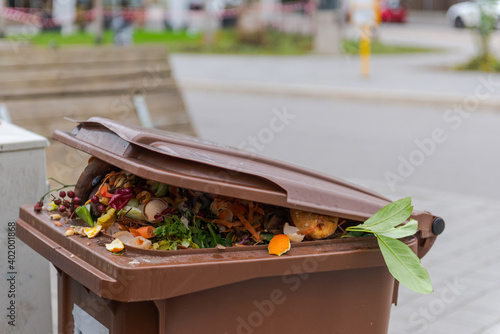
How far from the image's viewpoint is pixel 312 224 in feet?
8.05

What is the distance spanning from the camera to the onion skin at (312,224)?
8.06 feet

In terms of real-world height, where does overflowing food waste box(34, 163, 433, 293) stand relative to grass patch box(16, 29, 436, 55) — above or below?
above

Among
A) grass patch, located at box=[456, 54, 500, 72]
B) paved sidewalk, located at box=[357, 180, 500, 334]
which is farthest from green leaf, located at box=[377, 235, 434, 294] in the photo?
grass patch, located at box=[456, 54, 500, 72]

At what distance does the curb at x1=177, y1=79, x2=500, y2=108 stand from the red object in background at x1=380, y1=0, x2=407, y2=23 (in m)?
21.0

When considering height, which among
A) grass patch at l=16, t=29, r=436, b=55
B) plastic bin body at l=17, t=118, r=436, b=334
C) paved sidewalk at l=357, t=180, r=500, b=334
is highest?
plastic bin body at l=17, t=118, r=436, b=334

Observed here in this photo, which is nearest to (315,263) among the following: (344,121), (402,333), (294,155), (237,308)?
(237,308)

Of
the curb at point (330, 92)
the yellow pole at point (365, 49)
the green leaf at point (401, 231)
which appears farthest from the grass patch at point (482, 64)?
the green leaf at point (401, 231)

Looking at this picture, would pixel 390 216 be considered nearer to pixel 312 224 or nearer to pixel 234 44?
pixel 312 224

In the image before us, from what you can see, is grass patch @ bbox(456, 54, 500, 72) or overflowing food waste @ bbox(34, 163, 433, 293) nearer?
overflowing food waste @ bbox(34, 163, 433, 293)

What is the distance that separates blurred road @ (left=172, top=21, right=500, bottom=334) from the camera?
470 centimetres

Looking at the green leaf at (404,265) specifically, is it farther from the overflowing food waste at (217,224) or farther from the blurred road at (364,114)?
the blurred road at (364,114)

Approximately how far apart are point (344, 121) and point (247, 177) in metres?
8.74

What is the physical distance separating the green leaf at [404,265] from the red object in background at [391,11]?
32307mm

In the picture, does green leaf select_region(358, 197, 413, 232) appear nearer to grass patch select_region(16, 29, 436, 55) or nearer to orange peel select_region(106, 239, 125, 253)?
orange peel select_region(106, 239, 125, 253)
